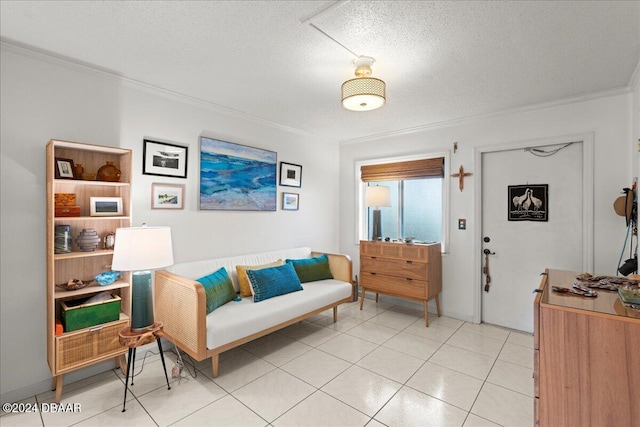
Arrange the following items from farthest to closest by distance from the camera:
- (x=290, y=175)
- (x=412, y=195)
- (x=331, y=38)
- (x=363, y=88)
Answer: (x=412, y=195)
(x=290, y=175)
(x=363, y=88)
(x=331, y=38)

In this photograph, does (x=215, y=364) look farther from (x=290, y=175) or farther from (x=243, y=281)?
(x=290, y=175)

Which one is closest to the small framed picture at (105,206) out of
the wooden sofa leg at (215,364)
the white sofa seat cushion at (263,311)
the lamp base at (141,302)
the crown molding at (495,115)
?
the lamp base at (141,302)

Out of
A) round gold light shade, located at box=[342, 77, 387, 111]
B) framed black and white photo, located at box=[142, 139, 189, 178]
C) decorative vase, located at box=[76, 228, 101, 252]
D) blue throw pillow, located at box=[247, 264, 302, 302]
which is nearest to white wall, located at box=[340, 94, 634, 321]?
blue throw pillow, located at box=[247, 264, 302, 302]

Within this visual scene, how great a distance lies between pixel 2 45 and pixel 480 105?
4.09 metres

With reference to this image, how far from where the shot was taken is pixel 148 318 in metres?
2.26

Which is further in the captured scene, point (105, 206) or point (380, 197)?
point (380, 197)

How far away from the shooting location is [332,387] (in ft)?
7.75

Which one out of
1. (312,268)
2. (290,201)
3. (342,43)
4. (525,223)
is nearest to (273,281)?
(312,268)

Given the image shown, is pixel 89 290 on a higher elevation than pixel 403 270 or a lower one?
higher

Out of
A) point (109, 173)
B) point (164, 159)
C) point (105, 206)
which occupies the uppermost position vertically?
point (164, 159)

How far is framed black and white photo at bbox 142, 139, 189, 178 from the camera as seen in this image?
9.24 ft

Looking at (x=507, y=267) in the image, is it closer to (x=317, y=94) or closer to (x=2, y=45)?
(x=317, y=94)

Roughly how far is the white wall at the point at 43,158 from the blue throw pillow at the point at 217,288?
406mm

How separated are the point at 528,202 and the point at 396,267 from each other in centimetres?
164
